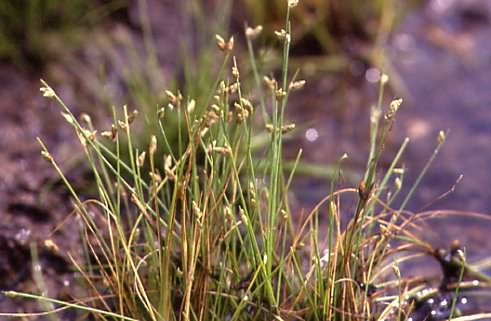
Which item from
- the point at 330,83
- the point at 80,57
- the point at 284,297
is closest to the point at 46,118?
the point at 80,57

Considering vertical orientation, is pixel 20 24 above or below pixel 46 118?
above

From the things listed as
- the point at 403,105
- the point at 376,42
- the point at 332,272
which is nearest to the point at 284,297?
the point at 332,272

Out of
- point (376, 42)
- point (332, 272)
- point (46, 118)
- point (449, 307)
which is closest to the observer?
point (332, 272)

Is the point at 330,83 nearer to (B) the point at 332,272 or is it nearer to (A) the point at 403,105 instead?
(A) the point at 403,105

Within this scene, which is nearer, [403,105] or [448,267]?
[448,267]

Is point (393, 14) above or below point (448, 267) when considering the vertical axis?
above

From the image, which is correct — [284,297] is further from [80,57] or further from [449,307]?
[80,57]

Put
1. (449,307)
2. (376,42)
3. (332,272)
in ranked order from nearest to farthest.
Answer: (332,272), (449,307), (376,42)

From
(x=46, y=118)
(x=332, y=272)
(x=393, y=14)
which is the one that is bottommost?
(x=46, y=118)

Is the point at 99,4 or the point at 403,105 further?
the point at 99,4
